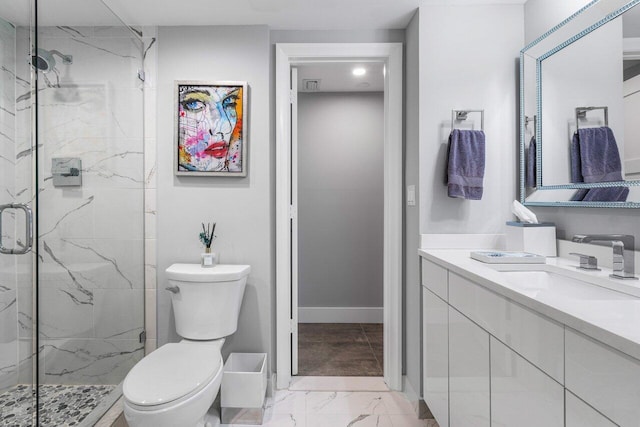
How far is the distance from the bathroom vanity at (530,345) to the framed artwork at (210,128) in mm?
1253

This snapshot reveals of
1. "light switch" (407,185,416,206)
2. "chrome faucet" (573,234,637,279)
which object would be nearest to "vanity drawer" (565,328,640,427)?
"chrome faucet" (573,234,637,279)

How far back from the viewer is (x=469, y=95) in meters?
1.90

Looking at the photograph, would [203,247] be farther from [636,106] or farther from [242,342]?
[636,106]

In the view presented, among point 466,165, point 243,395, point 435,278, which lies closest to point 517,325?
point 435,278

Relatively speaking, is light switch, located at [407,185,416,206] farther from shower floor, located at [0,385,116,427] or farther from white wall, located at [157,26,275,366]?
shower floor, located at [0,385,116,427]

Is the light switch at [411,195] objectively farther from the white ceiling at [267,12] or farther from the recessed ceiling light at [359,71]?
the recessed ceiling light at [359,71]

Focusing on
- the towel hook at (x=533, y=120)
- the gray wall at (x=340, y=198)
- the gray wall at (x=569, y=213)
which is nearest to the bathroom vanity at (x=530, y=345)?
the gray wall at (x=569, y=213)

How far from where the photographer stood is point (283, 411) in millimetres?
1989

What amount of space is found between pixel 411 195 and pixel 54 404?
2051 millimetres

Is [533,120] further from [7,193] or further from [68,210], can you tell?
[7,193]

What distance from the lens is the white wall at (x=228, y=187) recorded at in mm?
2111

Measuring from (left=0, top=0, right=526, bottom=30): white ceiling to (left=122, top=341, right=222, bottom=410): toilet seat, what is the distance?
1.62m

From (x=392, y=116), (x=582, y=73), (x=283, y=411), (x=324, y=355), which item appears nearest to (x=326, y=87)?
(x=392, y=116)

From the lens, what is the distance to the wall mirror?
4.24 feet
